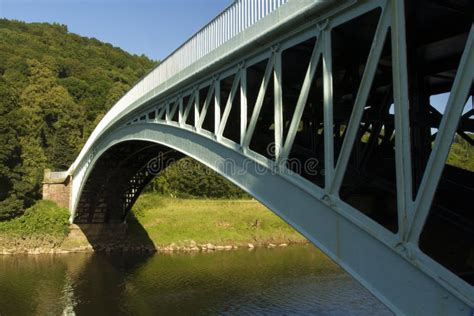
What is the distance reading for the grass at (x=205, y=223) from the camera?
3697cm

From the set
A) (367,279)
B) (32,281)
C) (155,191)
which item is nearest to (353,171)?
(367,279)

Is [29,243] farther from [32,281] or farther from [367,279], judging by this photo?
[367,279]

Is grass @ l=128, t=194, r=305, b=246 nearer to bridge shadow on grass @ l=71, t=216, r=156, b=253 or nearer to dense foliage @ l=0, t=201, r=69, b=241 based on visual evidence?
bridge shadow on grass @ l=71, t=216, r=156, b=253

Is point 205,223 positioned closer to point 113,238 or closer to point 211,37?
point 113,238

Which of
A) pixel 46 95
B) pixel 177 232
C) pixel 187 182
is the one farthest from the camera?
pixel 46 95

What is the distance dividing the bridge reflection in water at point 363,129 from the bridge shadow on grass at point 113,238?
23485 mm

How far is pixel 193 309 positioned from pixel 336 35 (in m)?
14.9

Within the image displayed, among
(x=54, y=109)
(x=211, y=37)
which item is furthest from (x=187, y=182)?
(x=211, y=37)

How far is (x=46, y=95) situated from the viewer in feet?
189

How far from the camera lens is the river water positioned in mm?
19109

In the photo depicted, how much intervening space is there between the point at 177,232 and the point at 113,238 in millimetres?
5048

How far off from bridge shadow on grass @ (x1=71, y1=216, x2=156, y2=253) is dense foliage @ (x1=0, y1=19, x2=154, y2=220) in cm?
478

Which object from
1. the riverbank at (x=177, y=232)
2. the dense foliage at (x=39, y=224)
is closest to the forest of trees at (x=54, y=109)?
the dense foliage at (x=39, y=224)

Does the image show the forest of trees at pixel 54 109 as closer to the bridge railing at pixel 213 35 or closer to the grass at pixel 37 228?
the grass at pixel 37 228
